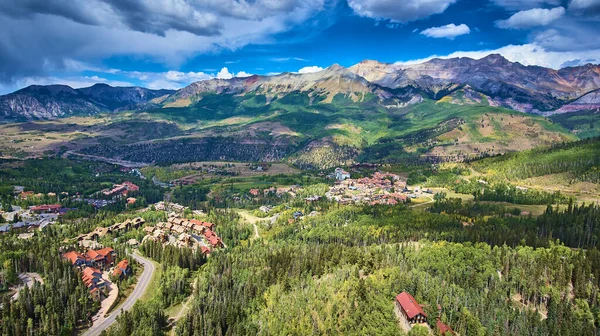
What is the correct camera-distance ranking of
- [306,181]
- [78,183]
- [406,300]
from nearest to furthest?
[406,300], [78,183], [306,181]

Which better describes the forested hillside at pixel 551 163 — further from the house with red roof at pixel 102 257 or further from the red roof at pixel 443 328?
the house with red roof at pixel 102 257

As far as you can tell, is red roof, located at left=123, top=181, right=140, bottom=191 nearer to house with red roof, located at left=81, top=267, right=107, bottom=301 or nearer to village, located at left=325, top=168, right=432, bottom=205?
village, located at left=325, top=168, right=432, bottom=205

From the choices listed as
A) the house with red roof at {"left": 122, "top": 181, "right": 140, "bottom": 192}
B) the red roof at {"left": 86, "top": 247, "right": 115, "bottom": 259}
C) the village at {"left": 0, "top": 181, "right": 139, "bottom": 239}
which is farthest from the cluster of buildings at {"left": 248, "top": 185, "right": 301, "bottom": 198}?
the red roof at {"left": 86, "top": 247, "right": 115, "bottom": 259}

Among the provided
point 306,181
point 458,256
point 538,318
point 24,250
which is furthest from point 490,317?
point 306,181

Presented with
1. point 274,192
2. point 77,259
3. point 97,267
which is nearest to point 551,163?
point 274,192

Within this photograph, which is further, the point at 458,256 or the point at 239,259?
the point at 239,259

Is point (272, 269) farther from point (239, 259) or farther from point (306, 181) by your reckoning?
point (306, 181)

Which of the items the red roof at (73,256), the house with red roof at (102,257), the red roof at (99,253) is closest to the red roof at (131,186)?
the red roof at (99,253)
